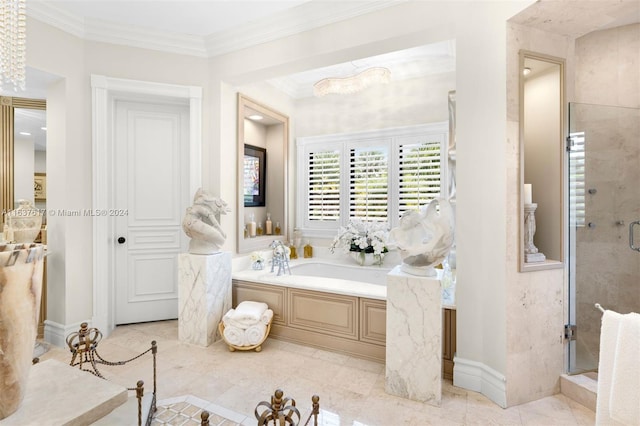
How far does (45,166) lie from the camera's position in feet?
10.8

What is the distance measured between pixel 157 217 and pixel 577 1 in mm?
3932

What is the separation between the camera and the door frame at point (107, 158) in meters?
3.13

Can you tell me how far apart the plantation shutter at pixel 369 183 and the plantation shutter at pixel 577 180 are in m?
1.97

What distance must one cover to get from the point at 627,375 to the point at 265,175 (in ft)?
13.2

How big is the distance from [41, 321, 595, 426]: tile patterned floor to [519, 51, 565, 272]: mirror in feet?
3.14

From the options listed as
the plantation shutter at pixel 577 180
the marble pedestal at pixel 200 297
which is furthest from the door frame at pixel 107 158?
the plantation shutter at pixel 577 180

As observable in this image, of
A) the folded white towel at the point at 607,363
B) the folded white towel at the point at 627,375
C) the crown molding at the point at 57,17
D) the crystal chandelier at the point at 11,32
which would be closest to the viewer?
the folded white towel at the point at 627,375

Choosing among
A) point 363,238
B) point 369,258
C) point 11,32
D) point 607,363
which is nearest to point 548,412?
point 607,363

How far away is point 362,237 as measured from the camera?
12.9 ft

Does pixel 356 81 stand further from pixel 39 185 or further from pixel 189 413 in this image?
pixel 39 185

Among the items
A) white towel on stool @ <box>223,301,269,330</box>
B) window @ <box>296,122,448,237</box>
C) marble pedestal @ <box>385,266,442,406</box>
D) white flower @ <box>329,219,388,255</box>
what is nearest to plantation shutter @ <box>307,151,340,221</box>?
window @ <box>296,122,448,237</box>

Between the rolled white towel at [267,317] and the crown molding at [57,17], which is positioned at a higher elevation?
the crown molding at [57,17]

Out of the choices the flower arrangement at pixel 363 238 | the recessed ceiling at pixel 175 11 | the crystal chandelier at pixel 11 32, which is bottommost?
the flower arrangement at pixel 363 238

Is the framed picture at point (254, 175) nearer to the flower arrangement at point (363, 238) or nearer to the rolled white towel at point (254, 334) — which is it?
the flower arrangement at point (363, 238)
